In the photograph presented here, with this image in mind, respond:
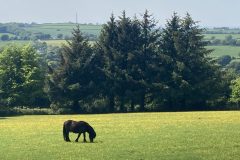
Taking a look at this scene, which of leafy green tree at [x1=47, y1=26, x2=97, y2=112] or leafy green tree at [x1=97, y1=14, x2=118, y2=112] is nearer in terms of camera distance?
leafy green tree at [x1=47, y1=26, x2=97, y2=112]

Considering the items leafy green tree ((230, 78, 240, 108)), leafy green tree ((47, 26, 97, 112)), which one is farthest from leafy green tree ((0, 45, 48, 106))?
leafy green tree ((230, 78, 240, 108))

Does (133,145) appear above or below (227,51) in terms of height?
below

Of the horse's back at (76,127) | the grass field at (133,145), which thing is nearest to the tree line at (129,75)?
the grass field at (133,145)

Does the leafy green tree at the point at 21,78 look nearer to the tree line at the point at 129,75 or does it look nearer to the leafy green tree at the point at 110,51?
the tree line at the point at 129,75

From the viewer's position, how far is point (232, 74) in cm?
9519

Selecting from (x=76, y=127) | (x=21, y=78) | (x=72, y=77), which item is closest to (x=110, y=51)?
(x=72, y=77)

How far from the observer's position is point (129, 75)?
79.7 m

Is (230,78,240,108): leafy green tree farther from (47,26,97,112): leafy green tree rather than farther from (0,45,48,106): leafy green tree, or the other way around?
(0,45,48,106): leafy green tree

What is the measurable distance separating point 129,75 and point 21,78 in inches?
652

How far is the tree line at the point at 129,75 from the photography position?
78.5 meters

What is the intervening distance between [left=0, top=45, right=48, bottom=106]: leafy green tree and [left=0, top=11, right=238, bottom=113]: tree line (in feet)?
0.49

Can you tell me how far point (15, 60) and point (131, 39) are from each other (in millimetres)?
18654

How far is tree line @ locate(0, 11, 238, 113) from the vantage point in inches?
3091

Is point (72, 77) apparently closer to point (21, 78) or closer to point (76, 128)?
point (21, 78)
